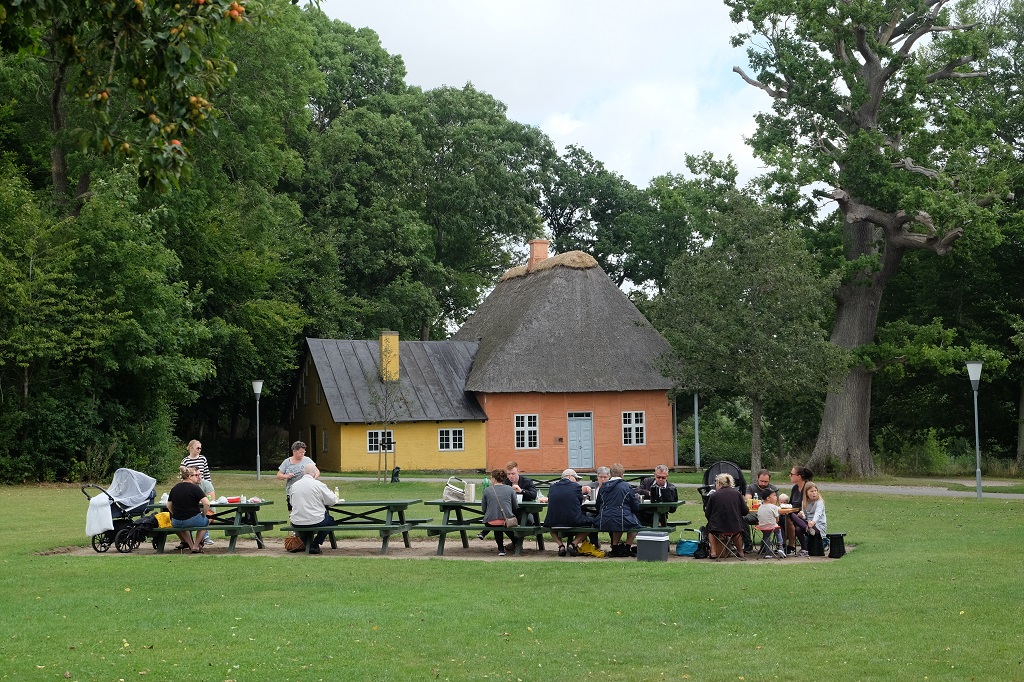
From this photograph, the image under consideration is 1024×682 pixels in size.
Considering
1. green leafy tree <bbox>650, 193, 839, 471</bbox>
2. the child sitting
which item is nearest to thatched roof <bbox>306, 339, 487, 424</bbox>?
green leafy tree <bbox>650, 193, 839, 471</bbox>

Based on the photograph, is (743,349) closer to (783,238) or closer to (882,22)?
(783,238)

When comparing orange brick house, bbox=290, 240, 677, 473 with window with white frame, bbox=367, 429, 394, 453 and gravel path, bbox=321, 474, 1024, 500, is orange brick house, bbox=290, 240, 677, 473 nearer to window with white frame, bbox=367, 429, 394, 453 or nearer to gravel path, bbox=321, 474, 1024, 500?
window with white frame, bbox=367, 429, 394, 453

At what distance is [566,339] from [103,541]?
1167 inches

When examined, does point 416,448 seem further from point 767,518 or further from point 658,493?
point 767,518

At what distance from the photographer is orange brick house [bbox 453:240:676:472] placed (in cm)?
4325

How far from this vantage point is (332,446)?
42125 millimetres

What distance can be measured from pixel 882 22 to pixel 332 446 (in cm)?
2346

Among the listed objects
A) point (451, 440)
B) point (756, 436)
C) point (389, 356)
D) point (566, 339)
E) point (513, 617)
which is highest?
point (566, 339)

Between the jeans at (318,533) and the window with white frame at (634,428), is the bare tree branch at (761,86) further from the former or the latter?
the jeans at (318,533)

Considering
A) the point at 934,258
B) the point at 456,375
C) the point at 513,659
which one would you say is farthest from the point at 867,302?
the point at 513,659

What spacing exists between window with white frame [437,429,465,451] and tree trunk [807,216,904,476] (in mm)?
13117

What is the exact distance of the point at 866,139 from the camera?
1320 inches

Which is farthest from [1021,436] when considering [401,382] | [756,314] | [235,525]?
[235,525]

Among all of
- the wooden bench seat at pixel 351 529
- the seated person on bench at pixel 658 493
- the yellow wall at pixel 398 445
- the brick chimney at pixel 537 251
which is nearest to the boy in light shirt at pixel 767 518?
the seated person on bench at pixel 658 493
